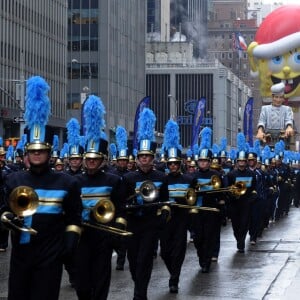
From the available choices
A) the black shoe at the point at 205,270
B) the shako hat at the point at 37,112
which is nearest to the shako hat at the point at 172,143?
the black shoe at the point at 205,270

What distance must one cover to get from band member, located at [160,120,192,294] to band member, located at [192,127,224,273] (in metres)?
0.82

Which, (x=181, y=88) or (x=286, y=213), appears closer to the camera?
(x=286, y=213)

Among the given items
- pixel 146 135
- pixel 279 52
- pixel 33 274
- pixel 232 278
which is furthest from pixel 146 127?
pixel 279 52

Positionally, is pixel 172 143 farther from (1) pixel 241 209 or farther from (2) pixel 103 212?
(2) pixel 103 212

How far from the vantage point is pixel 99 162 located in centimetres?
1071

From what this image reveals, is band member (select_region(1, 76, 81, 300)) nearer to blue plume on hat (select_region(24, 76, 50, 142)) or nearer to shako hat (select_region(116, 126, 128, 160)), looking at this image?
blue plume on hat (select_region(24, 76, 50, 142))

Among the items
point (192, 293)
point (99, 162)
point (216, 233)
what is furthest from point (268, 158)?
point (99, 162)

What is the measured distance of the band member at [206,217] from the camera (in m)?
15.3

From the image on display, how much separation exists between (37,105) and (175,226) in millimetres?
4832

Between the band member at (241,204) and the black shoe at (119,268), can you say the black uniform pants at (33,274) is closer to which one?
the black shoe at (119,268)

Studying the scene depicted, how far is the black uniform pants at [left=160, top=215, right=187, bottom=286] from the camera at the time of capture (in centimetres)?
1300

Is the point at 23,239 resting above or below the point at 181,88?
below

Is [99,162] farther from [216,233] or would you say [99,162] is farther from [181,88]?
[181,88]

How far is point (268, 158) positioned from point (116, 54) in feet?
209
